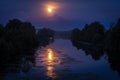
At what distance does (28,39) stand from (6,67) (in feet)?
147

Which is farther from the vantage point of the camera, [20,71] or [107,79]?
[20,71]

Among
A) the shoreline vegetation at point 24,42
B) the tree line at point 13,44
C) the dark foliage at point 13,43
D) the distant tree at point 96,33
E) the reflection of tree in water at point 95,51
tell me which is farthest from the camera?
the distant tree at point 96,33

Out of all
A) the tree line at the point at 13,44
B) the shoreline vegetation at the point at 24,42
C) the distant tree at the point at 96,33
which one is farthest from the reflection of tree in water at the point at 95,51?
the tree line at the point at 13,44

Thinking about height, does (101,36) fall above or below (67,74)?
above

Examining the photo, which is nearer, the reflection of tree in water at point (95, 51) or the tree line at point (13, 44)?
the tree line at point (13, 44)

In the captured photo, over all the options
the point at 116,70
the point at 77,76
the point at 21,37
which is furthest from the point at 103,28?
the point at 77,76

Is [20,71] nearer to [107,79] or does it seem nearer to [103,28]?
[107,79]

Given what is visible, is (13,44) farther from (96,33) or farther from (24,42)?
(96,33)

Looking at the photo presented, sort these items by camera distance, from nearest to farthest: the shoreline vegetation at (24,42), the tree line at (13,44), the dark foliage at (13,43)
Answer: the tree line at (13,44) < the dark foliage at (13,43) < the shoreline vegetation at (24,42)

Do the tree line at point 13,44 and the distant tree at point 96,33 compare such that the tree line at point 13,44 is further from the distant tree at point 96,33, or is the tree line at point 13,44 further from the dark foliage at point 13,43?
the distant tree at point 96,33

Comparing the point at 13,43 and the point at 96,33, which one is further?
the point at 96,33

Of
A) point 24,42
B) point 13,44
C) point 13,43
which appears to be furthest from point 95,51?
point 13,44

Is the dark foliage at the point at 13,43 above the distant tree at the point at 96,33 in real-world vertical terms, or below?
below

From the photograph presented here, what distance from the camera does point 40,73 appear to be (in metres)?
38.0
